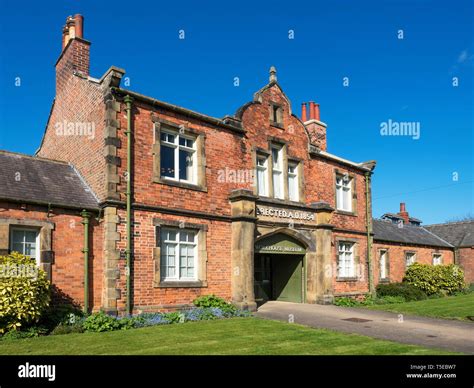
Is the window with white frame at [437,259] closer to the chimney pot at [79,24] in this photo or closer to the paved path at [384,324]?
the paved path at [384,324]

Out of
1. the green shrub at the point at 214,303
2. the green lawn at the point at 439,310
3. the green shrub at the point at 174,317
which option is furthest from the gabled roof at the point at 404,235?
the green shrub at the point at 174,317

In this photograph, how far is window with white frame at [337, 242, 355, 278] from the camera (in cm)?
2166

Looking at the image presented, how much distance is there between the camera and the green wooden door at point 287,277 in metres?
19.8

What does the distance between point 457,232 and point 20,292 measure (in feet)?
111

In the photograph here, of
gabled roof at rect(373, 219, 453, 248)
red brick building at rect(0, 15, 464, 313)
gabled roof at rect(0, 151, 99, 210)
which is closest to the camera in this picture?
gabled roof at rect(0, 151, 99, 210)

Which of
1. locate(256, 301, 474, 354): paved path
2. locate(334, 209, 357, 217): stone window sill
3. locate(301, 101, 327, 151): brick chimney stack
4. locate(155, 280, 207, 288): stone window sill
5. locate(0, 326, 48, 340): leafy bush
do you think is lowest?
locate(256, 301, 474, 354): paved path

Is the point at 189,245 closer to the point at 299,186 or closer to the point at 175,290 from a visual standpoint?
the point at 175,290

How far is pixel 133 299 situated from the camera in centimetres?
1350

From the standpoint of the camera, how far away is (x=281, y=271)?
20.6 metres

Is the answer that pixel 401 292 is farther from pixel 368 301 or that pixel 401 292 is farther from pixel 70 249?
pixel 70 249

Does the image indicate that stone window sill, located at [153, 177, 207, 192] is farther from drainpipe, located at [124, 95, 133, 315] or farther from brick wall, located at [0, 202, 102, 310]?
brick wall, located at [0, 202, 102, 310]

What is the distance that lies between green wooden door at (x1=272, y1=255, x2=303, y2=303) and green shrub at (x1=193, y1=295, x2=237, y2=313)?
5.05m

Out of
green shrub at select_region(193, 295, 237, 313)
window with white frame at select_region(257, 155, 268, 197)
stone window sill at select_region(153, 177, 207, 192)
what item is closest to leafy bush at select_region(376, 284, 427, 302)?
window with white frame at select_region(257, 155, 268, 197)

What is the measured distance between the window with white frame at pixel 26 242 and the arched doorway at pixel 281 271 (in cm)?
866
